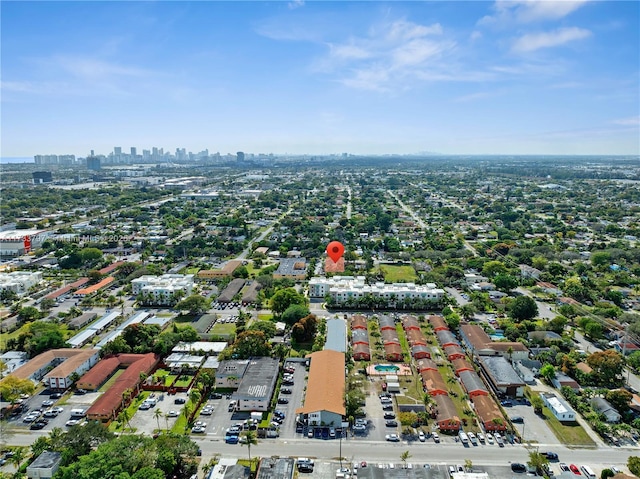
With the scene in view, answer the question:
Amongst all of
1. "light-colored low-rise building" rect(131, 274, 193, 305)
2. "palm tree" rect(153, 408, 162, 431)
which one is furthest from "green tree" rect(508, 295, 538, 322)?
"light-colored low-rise building" rect(131, 274, 193, 305)

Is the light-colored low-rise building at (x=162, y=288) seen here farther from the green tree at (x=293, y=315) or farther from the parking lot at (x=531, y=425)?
the parking lot at (x=531, y=425)

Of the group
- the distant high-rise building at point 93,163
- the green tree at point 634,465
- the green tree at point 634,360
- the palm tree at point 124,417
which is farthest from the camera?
the distant high-rise building at point 93,163

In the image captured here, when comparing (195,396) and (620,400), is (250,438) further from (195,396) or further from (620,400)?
(620,400)

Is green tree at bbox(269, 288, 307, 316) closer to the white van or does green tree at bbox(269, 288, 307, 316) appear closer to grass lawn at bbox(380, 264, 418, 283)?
grass lawn at bbox(380, 264, 418, 283)

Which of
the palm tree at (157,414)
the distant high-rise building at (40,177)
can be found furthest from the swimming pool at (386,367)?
the distant high-rise building at (40,177)

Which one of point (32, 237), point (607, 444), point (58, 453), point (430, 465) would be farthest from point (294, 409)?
point (32, 237)

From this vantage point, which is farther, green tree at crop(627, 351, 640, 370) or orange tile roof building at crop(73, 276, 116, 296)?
orange tile roof building at crop(73, 276, 116, 296)

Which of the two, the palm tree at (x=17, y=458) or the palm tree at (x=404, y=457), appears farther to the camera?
the palm tree at (x=404, y=457)
